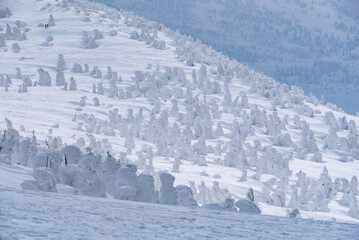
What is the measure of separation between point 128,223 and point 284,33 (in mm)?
151006

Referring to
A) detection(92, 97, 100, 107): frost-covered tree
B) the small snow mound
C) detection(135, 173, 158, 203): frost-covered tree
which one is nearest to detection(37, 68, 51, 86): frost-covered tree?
detection(92, 97, 100, 107): frost-covered tree

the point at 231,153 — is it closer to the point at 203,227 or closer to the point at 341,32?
the point at 203,227

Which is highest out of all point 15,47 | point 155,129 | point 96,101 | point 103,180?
point 15,47

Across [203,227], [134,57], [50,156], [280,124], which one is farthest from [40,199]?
[134,57]

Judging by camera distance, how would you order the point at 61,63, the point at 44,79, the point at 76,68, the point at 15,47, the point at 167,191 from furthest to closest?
the point at 15,47 → the point at 76,68 → the point at 61,63 → the point at 44,79 → the point at 167,191

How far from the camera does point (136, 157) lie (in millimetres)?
20234

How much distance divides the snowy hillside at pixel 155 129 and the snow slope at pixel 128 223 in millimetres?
121

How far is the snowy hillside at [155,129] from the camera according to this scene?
31.0 feet

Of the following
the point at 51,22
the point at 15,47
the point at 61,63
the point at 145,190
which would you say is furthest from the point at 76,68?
the point at 145,190

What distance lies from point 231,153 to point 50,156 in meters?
14.4

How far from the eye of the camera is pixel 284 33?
151m

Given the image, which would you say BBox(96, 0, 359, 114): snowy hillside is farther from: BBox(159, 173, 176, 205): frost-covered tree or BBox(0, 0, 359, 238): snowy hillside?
BBox(159, 173, 176, 205): frost-covered tree

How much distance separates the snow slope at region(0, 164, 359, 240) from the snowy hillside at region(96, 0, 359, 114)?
359 feet

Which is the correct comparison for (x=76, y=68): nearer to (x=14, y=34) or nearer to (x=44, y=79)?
(x=44, y=79)
